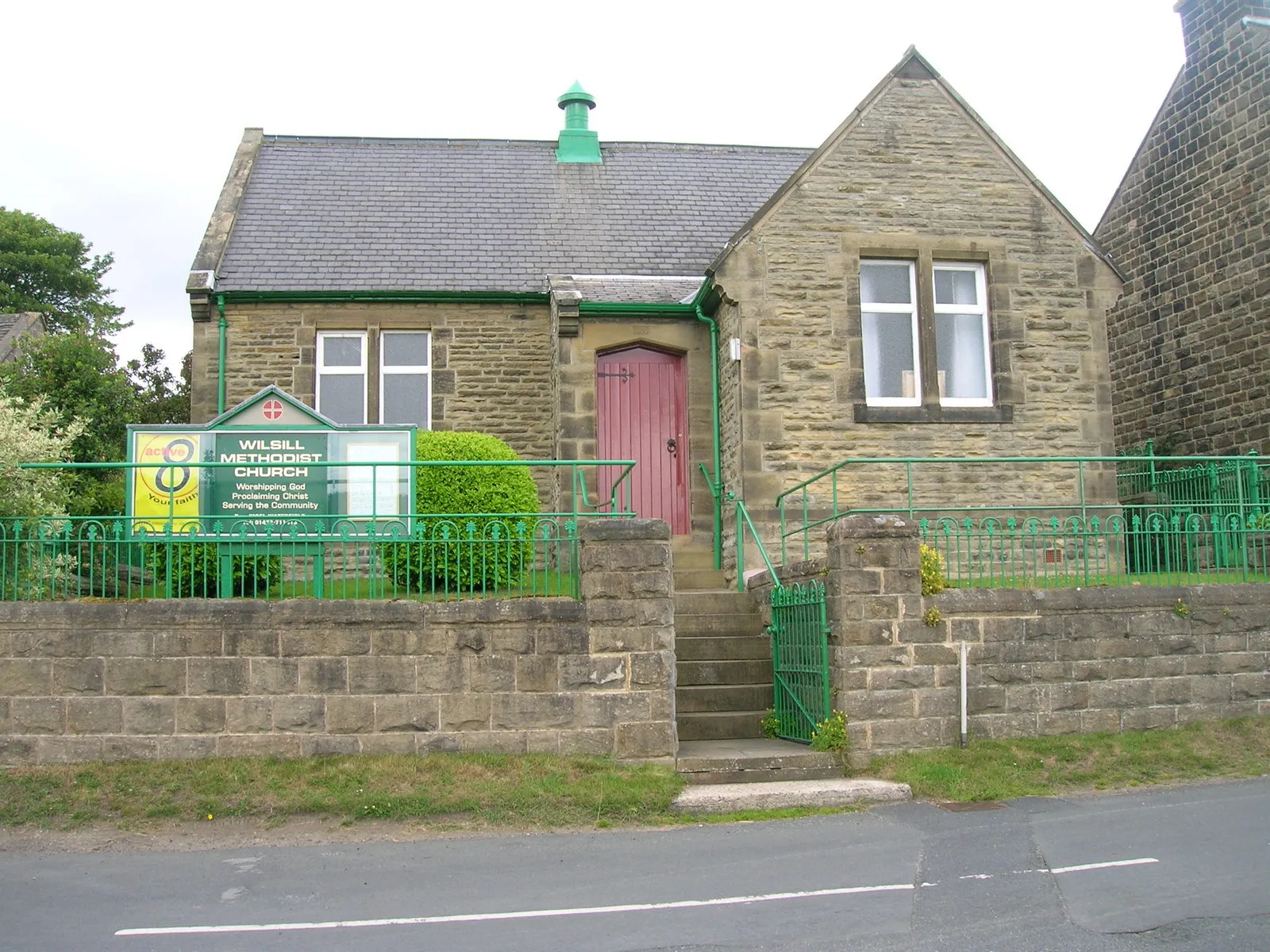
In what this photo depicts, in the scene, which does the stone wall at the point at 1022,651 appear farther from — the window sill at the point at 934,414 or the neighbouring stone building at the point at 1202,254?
the neighbouring stone building at the point at 1202,254

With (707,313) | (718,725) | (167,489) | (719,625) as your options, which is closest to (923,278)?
(707,313)

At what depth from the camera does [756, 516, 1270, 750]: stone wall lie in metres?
10.0

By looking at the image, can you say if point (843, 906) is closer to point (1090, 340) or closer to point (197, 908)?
point (197, 908)

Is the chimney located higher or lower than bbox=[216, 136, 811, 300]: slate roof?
higher

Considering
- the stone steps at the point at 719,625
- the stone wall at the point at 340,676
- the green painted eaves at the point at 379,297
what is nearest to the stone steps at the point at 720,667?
the stone steps at the point at 719,625

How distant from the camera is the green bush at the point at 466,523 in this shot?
32.2ft

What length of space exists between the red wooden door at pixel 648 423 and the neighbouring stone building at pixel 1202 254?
8118mm

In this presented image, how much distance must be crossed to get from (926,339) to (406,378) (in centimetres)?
703

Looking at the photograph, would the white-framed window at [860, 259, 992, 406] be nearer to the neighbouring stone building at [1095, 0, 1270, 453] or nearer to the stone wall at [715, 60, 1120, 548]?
the stone wall at [715, 60, 1120, 548]

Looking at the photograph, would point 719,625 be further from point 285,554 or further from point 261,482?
point 261,482

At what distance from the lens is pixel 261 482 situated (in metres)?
10.4

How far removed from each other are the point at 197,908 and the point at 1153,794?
23.6 feet

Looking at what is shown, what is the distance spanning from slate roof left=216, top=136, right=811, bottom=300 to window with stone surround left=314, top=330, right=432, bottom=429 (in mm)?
771

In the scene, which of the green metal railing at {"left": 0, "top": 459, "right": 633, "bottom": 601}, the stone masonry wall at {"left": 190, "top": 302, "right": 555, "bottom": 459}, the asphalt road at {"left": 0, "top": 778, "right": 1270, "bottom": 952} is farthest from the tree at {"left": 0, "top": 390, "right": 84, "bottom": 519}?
the stone masonry wall at {"left": 190, "top": 302, "right": 555, "bottom": 459}
